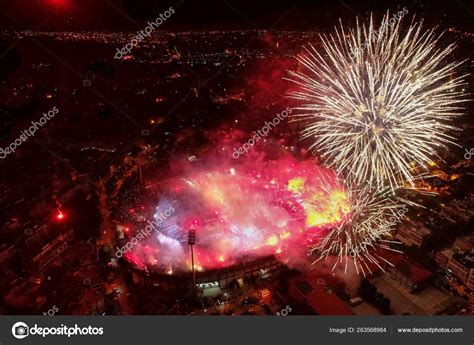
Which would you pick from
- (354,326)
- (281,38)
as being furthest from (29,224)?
(281,38)

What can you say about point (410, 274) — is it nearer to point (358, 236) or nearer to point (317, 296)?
point (358, 236)

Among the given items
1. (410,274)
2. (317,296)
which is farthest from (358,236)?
(317,296)

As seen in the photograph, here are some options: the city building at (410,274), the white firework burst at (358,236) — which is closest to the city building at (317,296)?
the white firework burst at (358,236)

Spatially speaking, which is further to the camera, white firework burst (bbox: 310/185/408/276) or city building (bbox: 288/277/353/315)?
white firework burst (bbox: 310/185/408/276)

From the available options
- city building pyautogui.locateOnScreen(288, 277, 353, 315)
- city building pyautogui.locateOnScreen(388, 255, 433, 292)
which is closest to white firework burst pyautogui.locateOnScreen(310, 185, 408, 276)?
city building pyautogui.locateOnScreen(388, 255, 433, 292)

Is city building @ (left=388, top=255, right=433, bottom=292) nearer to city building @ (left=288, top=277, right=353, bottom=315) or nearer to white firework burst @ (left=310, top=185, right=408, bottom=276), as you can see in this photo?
white firework burst @ (left=310, top=185, right=408, bottom=276)

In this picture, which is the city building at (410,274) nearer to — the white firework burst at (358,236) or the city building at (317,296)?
the white firework burst at (358,236)

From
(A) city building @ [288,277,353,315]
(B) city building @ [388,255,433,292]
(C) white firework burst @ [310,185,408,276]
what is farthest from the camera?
(C) white firework burst @ [310,185,408,276]

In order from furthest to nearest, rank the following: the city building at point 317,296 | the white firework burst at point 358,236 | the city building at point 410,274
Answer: the white firework burst at point 358,236, the city building at point 410,274, the city building at point 317,296
